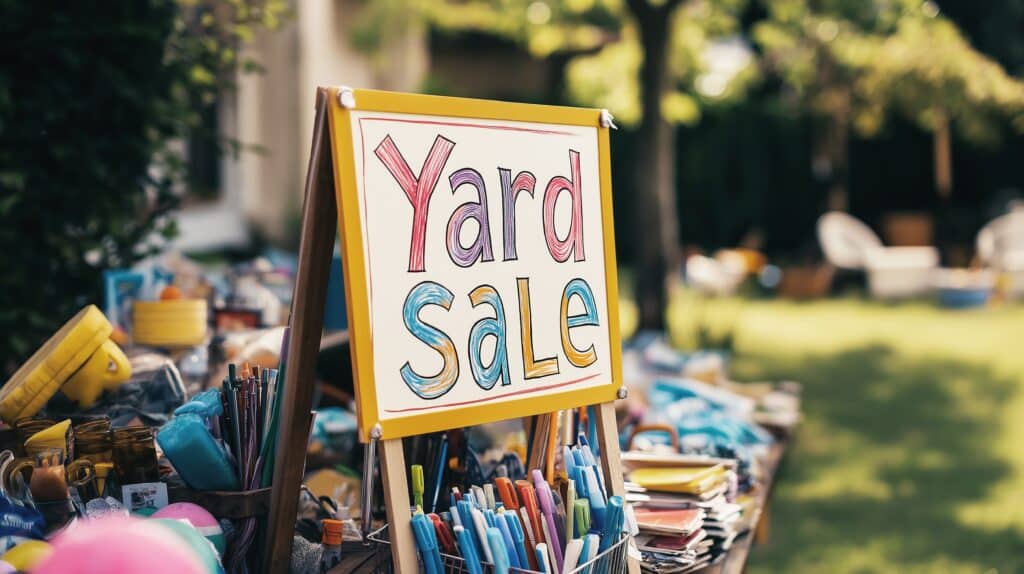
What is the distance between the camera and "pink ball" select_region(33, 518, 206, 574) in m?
1.38

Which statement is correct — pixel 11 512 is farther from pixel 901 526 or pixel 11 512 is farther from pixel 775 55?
pixel 775 55

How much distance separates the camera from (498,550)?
2.03 metres

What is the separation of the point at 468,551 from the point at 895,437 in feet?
15.7

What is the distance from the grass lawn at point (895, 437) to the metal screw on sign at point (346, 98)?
113 inches

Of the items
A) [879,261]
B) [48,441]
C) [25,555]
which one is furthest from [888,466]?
[879,261]

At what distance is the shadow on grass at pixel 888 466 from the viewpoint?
431cm

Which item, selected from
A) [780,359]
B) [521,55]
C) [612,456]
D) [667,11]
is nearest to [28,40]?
[612,456]

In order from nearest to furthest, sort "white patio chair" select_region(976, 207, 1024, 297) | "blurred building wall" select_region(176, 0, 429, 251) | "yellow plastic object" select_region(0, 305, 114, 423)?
"yellow plastic object" select_region(0, 305, 114, 423) < "blurred building wall" select_region(176, 0, 429, 251) < "white patio chair" select_region(976, 207, 1024, 297)

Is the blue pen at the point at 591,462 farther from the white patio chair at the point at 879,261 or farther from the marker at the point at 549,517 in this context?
the white patio chair at the point at 879,261

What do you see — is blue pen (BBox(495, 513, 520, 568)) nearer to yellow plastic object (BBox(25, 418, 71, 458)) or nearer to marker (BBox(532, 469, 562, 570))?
marker (BBox(532, 469, 562, 570))

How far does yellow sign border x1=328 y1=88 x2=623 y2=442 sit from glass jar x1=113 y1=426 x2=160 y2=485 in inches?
22.3

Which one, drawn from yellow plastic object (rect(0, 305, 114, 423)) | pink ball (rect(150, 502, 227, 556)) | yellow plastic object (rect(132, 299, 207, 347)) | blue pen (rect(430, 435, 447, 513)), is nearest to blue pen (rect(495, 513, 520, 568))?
blue pen (rect(430, 435, 447, 513))

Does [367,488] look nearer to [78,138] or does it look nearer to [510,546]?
[510,546]

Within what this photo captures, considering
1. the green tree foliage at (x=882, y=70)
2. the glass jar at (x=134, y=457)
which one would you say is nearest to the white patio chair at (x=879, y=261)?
the green tree foliage at (x=882, y=70)
